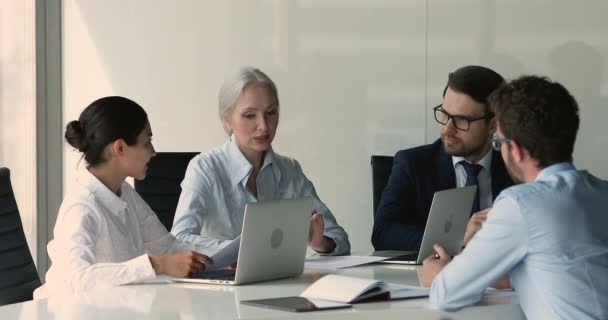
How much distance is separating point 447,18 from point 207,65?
50.3 inches

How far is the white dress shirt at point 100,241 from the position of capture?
265cm

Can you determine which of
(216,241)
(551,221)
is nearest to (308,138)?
(216,241)

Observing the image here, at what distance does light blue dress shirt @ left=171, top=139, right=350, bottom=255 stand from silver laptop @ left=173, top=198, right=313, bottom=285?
636mm

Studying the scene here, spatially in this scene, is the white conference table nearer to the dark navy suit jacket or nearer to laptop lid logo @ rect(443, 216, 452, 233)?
laptop lid logo @ rect(443, 216, 452, 233)

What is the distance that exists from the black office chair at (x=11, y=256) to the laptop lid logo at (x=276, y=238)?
0.94m

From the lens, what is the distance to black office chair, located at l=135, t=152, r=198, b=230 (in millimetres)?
4113

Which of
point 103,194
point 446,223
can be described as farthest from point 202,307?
point 446,223

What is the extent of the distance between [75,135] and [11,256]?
1.53ft

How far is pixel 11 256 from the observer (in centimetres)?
314

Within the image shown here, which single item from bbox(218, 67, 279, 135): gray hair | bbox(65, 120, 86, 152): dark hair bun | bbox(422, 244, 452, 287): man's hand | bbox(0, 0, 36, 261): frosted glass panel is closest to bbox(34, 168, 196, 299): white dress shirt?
bbox(65, 120, 86, 152): dark hair bun

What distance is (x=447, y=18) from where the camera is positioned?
4.64m

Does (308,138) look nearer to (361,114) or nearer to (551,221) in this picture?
(361,114)

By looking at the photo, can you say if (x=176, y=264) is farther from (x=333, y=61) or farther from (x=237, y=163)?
(x=333, y=61)

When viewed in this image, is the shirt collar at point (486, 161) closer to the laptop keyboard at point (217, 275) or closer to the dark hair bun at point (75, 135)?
the laptop keyboard at point (217, 275)
